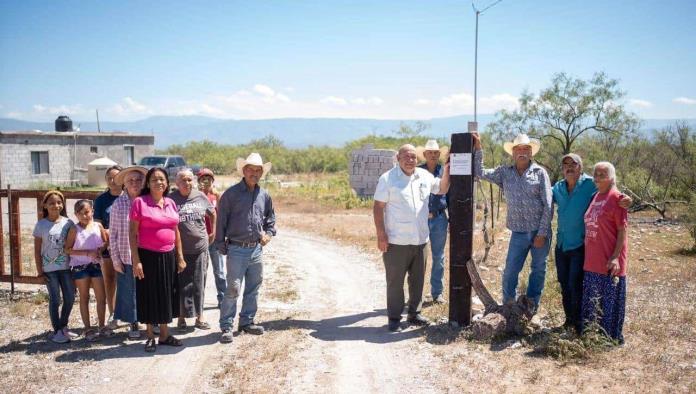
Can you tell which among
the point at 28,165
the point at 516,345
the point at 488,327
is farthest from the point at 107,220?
the point at 28,165

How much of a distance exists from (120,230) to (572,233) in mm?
4466

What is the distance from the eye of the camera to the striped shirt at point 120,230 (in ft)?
17.0

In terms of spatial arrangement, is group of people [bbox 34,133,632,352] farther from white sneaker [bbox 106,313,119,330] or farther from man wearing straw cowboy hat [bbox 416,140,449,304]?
man wearing straw cowboy hat [bbox 416,140,449,304]

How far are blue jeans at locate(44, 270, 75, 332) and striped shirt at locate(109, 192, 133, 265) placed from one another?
0.67 meters

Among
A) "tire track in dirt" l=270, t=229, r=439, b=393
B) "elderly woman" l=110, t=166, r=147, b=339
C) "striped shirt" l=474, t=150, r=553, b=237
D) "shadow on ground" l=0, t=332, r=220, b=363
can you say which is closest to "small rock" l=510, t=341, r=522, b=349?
"tire track in dirt" l=270, t=229, r=439, b=393

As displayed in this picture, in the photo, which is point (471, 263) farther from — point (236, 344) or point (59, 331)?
point (59, 331)

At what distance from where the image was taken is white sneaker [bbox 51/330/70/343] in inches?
211

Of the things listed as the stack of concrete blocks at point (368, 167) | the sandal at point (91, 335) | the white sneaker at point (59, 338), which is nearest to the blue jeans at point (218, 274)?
the sandal at point (91, 335)

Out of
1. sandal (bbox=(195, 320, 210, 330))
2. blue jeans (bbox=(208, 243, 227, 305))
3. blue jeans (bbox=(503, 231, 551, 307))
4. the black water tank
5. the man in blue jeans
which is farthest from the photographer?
the black water tank

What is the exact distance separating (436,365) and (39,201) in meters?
5.18

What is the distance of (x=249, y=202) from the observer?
215 inches

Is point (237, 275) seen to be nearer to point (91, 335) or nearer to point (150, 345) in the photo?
point (150, 345)

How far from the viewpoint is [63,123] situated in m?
29.7

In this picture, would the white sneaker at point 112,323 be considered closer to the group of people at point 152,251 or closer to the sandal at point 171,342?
the group of people at point 152,251
